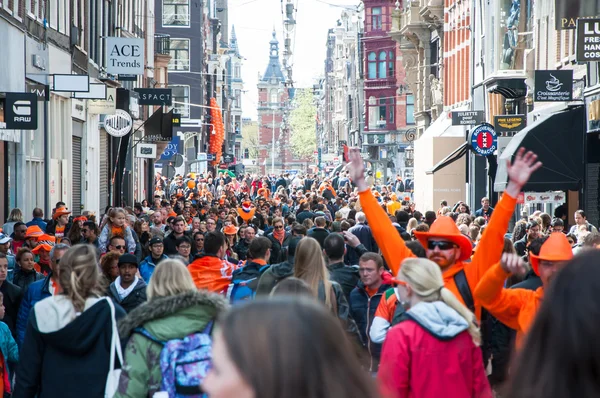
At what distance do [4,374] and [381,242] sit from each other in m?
2.75

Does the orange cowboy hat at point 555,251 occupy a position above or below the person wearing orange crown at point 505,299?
above

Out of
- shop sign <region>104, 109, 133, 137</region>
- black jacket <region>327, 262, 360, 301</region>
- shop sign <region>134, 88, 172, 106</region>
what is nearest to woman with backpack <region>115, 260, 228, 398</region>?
black jacket <region>327, 262, 360, 301</region>

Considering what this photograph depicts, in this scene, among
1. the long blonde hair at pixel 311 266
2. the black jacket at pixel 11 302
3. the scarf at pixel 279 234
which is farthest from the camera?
the scarf at pixel 279 234

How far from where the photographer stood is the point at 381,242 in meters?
7.19

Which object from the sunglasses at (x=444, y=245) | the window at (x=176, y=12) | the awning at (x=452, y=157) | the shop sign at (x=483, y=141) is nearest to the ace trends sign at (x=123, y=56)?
the shop sign at (x=483, y=141)

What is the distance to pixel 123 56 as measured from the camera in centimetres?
2795

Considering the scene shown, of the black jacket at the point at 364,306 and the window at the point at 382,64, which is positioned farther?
the window at the point at 382,64

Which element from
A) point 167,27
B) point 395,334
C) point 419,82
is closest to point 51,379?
point 395,334

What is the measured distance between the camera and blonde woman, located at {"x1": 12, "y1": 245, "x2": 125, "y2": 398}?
6051 millimetres

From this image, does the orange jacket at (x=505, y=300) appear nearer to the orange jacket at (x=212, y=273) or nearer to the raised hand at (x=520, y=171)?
the raised hand at (x=520, y=171)

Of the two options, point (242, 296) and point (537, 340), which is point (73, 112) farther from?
point (537, 340)

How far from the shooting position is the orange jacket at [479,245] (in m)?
6.54

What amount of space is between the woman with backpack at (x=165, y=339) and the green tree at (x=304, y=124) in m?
164

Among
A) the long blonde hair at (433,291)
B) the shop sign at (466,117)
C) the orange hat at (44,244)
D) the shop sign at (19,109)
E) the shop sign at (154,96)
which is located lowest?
the orange hat at (44,244)
